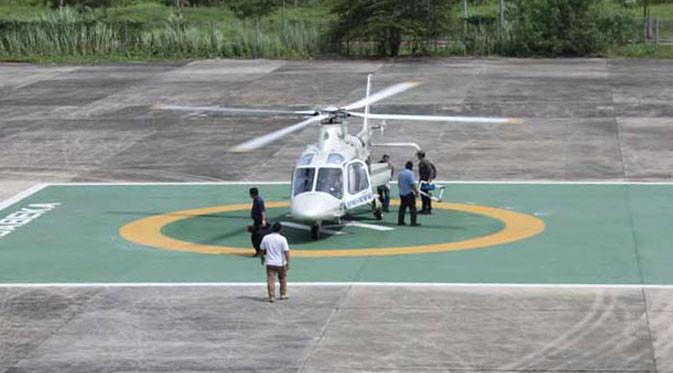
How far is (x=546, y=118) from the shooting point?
156 ft

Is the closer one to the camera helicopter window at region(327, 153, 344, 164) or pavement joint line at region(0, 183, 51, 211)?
helicopter window at region(327, 153, 344, 164)

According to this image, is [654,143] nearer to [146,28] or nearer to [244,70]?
[244,70]

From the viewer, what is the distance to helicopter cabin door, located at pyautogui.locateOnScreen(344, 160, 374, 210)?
30.5 metres

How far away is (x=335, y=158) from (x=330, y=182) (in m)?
0.66

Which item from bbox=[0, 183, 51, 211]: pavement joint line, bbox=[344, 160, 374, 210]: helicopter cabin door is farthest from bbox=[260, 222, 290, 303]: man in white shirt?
bbox=[0, 183, 51, 211]: pavement joint line

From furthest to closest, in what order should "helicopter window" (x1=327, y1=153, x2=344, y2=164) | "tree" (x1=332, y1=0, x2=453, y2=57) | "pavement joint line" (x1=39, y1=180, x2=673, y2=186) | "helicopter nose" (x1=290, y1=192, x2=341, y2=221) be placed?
"tree" (x1=332, y1=0, x2=453, y2=57), "pavement joint line" (x1=39, y1=180, x2=673, y2=186), "helicopter window" (x1=327, y1=153, x2=344, y2=164), "helicopter nose" (x1=290, y1=192, x2=341, y2=221)

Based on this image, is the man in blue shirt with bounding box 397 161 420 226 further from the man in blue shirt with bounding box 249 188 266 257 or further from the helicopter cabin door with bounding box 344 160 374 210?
the man in blue shirt with bounding box 249 188 266 257

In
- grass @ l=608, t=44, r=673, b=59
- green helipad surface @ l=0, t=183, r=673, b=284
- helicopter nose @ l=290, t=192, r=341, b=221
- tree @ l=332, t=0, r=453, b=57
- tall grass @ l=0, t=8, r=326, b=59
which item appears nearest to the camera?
green helipad surface @ l=0, t=183, r=673, b=284

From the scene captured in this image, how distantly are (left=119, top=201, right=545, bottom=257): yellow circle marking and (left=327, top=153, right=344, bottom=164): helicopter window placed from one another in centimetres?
203

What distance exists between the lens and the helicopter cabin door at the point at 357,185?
30547 millimetres

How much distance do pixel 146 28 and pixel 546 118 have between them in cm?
2665

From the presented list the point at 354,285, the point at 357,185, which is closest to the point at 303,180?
the point at 357,185

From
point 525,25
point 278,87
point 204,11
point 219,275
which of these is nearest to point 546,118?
point 278,87

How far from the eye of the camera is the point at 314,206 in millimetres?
29656
